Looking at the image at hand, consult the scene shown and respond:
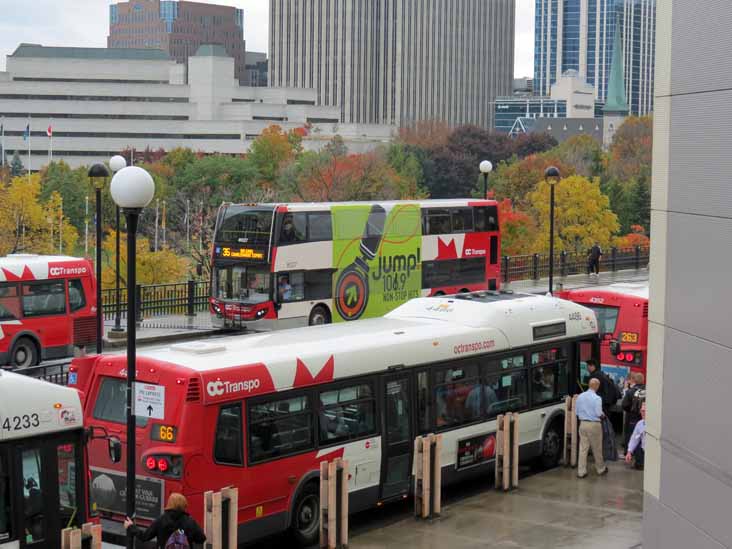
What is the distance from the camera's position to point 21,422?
38.9 feet

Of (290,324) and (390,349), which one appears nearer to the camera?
(390,349)

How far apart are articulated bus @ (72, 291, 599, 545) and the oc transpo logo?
1cm

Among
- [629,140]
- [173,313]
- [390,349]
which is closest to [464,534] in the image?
[390,349]

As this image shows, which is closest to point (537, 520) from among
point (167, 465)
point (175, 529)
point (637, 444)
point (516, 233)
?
point (637, 444)

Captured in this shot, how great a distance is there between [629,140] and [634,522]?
116 metres

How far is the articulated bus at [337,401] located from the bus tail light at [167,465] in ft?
0.05

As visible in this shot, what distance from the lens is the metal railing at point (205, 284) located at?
37.0 meters

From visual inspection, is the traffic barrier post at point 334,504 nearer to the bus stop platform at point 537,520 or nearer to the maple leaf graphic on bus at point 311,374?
the bus stop platform at point 537,520

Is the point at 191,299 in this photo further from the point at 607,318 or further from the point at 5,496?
the point at 5,496

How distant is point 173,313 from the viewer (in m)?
37.9

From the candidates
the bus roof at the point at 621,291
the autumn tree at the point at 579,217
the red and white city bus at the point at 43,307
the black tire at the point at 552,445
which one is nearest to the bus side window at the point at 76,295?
the red and white city bus at the point at 43,307

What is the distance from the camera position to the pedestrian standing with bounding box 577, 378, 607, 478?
1852 centimetres

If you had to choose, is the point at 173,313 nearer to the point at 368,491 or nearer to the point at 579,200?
the point at 368,491

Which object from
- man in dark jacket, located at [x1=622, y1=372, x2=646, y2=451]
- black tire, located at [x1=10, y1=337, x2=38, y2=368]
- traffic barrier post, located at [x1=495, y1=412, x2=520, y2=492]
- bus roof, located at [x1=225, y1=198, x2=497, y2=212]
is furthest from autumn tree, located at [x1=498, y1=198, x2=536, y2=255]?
traffic barrier post, located at [x1=495, y1=412, x2=520, y2=492]
